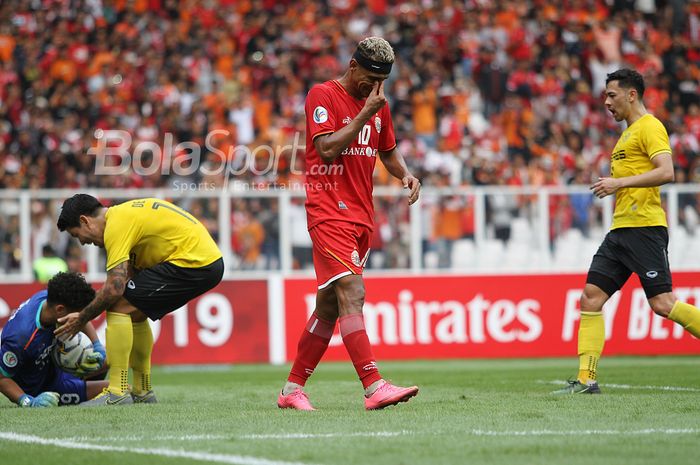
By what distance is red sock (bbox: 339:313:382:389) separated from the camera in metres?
7.81

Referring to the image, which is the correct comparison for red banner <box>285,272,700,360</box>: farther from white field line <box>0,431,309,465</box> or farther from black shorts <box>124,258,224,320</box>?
white field line <box>0,431,309,465</box>

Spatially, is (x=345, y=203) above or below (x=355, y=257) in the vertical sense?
above

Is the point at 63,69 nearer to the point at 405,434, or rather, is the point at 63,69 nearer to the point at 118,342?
the point at 118,342

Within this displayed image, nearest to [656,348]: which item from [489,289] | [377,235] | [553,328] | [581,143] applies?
[553,328]

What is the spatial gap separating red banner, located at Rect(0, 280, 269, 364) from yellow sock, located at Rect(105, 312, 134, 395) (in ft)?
22.5

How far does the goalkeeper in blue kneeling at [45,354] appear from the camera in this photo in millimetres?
8555

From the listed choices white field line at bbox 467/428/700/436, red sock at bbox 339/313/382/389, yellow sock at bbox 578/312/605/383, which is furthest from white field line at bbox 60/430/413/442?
yellow sock at bbox 578/312/605/383

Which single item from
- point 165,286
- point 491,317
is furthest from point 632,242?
point 491,317

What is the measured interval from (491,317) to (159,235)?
8.28 meters

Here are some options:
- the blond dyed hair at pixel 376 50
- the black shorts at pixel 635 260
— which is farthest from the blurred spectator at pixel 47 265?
the blond dyed hair at pixel 376 50

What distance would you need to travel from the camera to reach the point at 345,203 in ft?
26.5

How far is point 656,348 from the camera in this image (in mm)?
16078

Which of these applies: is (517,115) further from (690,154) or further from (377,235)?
(377,235)

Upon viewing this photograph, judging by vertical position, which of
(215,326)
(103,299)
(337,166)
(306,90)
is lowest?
(215,326)
